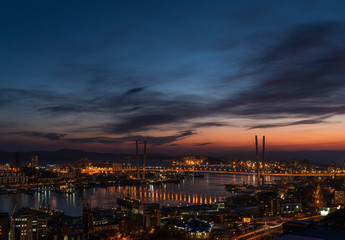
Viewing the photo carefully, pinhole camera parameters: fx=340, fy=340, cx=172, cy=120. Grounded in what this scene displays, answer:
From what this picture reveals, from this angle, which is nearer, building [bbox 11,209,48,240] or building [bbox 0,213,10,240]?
building [bbox 0,213,10,240]

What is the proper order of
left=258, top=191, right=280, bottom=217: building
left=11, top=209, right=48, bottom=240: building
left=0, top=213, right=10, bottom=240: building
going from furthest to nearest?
left=258, top=191, right=280, bottom=217: building
left=11, top=209, right=48, bottom=240: building
left=0, top=213, right=10, bottom=240: building

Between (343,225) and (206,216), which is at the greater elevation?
(343,225)

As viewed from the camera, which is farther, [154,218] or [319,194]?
[319,194]

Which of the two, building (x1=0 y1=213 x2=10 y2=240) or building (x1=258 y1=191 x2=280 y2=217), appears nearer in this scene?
building (x1=0 y1=213 x2=10 y2=240)

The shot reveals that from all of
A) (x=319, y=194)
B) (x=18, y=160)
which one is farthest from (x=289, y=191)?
(x=18, y=160)

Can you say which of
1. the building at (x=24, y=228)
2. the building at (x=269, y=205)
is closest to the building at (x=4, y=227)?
the building at (x=24, y=228)

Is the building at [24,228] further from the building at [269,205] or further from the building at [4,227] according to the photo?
the building at [269,205]

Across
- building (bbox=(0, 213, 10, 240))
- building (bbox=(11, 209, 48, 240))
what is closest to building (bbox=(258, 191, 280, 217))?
building (bbox=(11, 209, 48, 240))

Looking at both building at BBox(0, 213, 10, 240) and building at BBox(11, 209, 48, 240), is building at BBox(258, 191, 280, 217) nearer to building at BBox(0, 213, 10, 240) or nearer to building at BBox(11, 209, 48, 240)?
building at BBox(11, 209, 48, 240)

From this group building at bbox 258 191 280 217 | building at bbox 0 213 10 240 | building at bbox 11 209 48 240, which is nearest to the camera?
building at bbox 0 213 10 240

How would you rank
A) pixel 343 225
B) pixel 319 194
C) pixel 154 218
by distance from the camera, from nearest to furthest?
1. pixel 343 225
2. pixel 154 218
3. pixel 319 194

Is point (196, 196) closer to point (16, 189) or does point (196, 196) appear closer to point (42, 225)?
point (42, 225)
